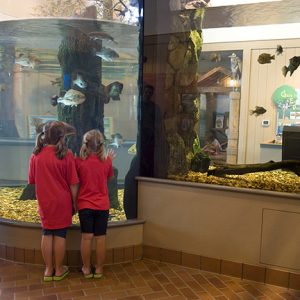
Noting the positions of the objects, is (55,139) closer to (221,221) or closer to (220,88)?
(221,221)

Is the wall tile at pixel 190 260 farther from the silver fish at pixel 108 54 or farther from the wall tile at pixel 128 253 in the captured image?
the silver fish at pixel 108 54

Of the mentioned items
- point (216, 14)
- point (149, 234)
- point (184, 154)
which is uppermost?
point (216, 14)

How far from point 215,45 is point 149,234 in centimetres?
214

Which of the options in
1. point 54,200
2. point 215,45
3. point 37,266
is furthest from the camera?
point 215,45

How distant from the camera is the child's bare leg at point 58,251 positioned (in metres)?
2.93

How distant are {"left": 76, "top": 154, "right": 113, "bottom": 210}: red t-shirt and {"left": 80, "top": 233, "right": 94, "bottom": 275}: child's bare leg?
0.86 ft

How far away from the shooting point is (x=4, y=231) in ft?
10.8

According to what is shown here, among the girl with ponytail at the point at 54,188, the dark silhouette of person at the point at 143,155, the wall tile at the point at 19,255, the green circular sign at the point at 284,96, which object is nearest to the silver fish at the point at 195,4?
the dark silhouette of person at the point at 143,155

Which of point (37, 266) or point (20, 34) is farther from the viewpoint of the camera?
point (20, 34)

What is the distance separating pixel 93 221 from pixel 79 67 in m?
1.52

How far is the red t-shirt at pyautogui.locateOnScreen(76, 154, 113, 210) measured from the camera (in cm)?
292

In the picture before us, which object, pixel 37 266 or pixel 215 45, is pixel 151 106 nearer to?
pixel 215 45

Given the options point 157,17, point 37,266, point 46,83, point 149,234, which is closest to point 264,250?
point 149,234

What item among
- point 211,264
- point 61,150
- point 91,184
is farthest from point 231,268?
point 61,150
